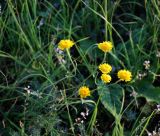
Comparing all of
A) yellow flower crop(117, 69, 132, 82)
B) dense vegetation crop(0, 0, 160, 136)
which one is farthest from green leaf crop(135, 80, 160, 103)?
yellow flower crop(117, 69, 132, 82)

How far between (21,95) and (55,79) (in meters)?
0.17

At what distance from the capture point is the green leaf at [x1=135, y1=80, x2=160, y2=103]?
1954 millimetres

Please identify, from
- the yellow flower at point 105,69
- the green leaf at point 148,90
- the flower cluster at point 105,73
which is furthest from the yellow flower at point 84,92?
the green leaf at point 148,90

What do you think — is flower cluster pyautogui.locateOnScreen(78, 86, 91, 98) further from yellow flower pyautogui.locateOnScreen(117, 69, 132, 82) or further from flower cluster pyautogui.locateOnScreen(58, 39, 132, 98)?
yellow flower pyautogui.locateOnScreen(117, 69, 132, 82)

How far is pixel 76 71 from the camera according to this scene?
80.0 inches

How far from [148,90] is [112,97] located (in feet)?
0.61

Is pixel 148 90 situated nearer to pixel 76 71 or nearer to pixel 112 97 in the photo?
pixel 112 97

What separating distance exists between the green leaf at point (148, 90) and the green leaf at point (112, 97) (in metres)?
0.10

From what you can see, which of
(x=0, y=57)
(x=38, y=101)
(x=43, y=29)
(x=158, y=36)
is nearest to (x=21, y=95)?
(x=38, y=101)

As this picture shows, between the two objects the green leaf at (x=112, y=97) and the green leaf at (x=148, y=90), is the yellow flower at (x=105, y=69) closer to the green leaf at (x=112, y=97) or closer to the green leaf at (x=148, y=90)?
the green leaf at (x=112, y=97)

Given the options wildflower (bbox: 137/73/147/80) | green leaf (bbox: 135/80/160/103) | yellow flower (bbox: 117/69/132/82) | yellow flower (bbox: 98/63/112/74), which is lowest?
green leaf (bbox: 135/80/160/103)

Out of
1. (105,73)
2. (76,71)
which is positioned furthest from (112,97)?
(76,71)

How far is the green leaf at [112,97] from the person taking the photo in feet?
A: 6.08

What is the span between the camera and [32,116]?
1818mm
